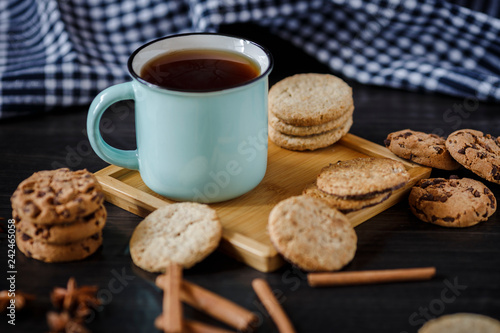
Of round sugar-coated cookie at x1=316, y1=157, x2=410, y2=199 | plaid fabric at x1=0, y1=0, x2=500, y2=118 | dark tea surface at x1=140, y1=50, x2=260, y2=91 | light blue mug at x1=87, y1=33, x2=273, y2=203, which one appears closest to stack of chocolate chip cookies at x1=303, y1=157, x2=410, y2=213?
round sugar-coated cookie at x1=316, y1=157, x2=410, y2=199

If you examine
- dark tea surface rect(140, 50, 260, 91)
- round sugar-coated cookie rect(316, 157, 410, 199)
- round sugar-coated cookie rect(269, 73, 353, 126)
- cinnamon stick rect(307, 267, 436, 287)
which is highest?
dark tea surface rect(140, 50, 260, 91)

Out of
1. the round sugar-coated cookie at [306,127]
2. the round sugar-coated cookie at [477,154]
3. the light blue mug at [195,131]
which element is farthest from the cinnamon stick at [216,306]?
the round sugar-coated cookie at [477,154]

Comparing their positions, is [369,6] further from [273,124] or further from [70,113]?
[70,113]

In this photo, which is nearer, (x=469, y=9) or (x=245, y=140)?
(x=245, y=140)

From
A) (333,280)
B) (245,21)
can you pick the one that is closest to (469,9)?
(245,21)

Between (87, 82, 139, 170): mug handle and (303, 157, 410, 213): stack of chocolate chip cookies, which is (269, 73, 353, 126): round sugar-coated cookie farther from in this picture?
(87, 82, 139, 170): mug handle
